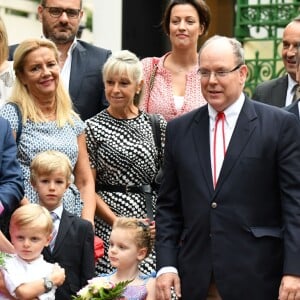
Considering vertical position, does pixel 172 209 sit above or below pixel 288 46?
below

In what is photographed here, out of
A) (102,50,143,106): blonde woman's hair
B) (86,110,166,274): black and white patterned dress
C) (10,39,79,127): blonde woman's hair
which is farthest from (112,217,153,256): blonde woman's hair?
(102,50,143,106): blonde woman's hair

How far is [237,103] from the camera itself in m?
6.64

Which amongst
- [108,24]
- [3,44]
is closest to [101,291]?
[3,44]

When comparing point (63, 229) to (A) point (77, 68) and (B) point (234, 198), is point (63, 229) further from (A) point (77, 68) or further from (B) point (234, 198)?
(A) point (77, 68)

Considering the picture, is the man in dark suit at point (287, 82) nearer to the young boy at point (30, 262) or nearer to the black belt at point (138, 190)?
the black belt at point (138, 190)

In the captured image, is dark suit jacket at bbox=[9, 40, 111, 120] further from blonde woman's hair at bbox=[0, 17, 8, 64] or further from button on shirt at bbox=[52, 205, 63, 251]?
button on shirt at bbox=[52, 205, 63, 251]

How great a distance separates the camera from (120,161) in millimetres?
7957

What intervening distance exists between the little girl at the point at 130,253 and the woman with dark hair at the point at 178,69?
5.07 ft

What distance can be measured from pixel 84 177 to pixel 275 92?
1764mm

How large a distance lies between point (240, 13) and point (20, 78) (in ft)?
18.5

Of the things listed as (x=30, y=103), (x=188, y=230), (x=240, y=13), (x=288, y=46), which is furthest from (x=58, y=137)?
(x=240, y=13)

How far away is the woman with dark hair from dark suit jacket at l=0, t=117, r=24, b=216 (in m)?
1.65

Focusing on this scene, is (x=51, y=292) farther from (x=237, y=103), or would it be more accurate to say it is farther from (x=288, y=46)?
(x=288, y=46)

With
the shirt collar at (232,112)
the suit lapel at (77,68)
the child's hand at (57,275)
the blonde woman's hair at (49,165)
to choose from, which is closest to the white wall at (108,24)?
the suit lapel at (77,68)
